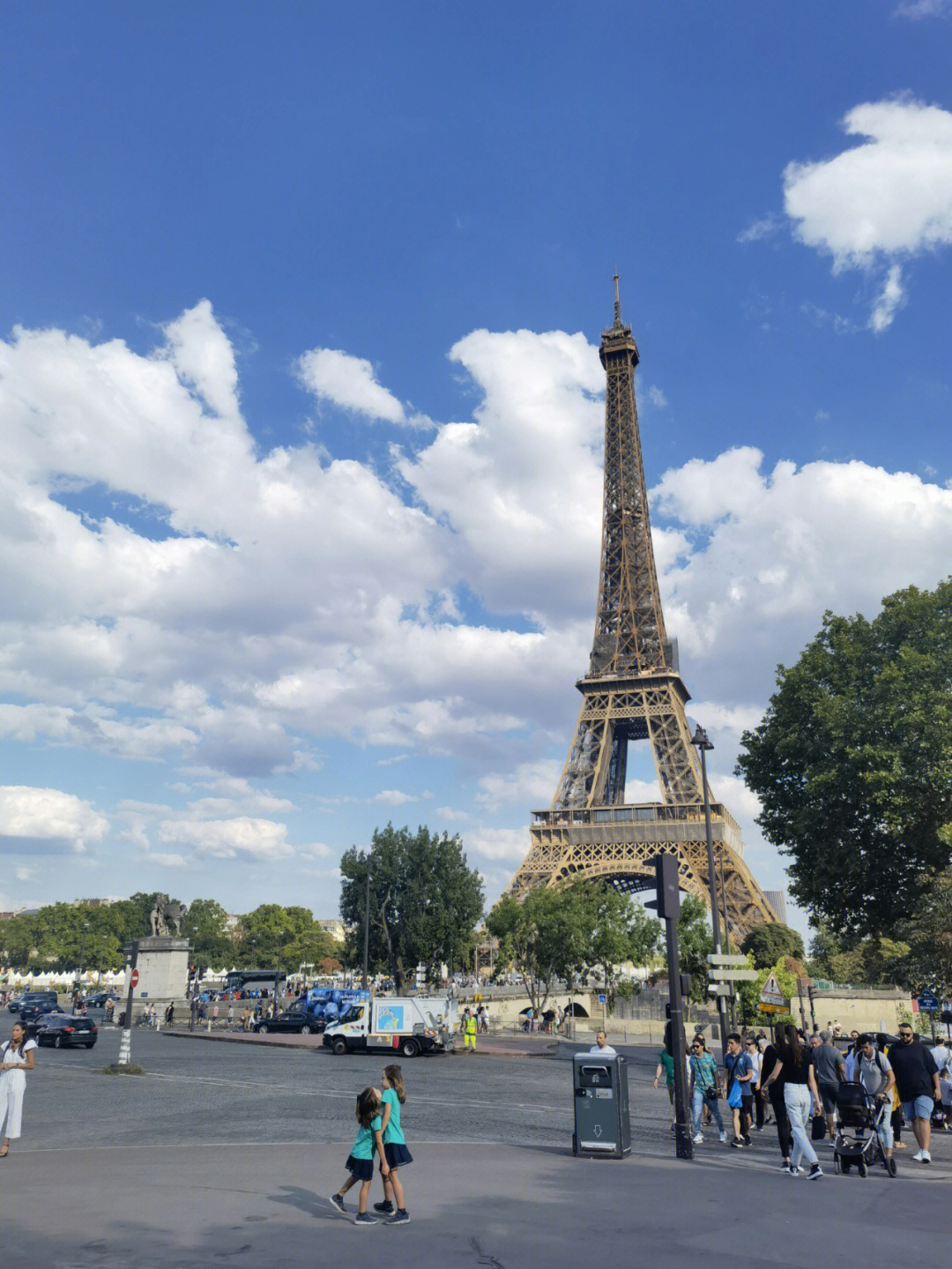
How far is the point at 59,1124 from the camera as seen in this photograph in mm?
16844

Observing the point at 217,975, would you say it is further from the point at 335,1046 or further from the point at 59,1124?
the point at 59,1124

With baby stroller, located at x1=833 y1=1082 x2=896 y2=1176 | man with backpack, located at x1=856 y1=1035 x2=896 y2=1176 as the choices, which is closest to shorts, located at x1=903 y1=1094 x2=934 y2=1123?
man with backpack, located at x1=856 y1=1035 x2=896 y2=1176

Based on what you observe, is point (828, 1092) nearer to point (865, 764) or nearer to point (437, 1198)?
point (437, 1198)

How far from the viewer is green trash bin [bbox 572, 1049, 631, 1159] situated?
1305cm

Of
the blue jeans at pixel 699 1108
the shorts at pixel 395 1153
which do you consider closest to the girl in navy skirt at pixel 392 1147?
the shorts at pixel 395 1153

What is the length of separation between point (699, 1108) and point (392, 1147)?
8.60 metres

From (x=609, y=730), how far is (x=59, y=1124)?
6456cm

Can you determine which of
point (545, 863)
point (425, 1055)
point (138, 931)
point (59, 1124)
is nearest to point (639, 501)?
point (545, 863)

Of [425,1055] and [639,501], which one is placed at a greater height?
[639,501]

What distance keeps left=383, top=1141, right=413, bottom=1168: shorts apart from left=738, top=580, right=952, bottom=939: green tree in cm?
2675

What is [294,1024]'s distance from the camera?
149ft

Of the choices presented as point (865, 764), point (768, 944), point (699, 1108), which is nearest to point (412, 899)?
point (768, 944)

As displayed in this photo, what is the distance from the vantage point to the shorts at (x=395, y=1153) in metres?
9.98

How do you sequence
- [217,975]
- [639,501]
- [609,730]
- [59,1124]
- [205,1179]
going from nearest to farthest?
[205,1179] < [59,1124] < [609,730] < [639,501] < [217,975]
